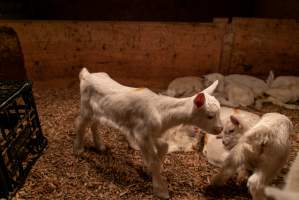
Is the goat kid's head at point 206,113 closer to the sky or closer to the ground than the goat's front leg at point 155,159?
closer to the sky

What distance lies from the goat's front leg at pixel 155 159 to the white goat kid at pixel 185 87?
6.49 ft

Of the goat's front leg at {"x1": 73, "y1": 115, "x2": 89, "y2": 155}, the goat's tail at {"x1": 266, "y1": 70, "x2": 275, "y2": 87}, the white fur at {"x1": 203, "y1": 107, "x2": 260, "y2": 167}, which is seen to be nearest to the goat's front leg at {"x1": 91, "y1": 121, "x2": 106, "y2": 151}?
the goat's front leg at {"x1": 73, "y1": 115, "x2": 89, "y2": 155}

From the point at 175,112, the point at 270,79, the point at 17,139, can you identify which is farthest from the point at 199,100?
the point at 270,79

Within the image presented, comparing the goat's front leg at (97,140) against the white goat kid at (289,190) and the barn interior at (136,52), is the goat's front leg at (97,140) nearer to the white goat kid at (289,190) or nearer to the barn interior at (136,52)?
the barn interior at (136,52)

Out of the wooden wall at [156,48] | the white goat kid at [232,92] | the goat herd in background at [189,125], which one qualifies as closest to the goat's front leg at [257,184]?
the goat herd in background at [189,125]

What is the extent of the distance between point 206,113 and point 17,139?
5.71 ft

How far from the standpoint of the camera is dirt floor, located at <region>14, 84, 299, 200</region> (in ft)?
7.73

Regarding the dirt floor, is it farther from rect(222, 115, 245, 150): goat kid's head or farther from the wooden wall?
the wooden wall

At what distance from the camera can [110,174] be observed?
2584mm

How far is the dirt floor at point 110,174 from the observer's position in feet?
7.73

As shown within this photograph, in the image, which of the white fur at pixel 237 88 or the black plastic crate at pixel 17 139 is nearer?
the black plastic crate at pixel 17 139

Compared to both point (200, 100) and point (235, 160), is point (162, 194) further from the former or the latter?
point (200, 100)

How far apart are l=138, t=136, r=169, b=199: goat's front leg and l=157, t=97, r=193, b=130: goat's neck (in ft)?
0.58

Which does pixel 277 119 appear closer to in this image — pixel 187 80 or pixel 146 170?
pixel 146 170
